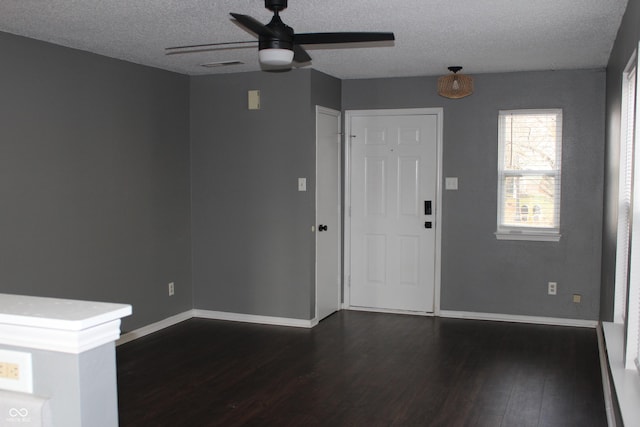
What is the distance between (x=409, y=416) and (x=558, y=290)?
8.74ft

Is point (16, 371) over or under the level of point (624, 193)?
under

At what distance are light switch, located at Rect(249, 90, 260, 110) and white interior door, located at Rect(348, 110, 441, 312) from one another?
1.03 m

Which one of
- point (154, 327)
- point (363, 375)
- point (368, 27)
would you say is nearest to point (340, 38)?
point (368, 27)

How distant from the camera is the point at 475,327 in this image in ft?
18.1

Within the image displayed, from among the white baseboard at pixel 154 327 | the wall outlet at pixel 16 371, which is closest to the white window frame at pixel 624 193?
the wall outlet at pixel 16 371

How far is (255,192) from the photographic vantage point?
18.6ft

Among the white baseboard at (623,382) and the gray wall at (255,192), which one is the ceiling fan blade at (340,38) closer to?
the white baseboard at (623,382)

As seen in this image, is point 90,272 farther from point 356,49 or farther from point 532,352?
point 532,352

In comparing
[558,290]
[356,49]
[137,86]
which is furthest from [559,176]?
[137,86]

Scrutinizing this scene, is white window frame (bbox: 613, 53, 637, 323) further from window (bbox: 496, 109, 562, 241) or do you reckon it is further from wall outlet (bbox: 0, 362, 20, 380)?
wall outlet (bbox: 0, 362, 20, 380)

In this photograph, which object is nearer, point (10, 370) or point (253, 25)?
point (10, 370)

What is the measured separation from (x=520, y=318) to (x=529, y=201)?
1.11 meters

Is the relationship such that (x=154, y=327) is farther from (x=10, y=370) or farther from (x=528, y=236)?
(x=10, y=370)

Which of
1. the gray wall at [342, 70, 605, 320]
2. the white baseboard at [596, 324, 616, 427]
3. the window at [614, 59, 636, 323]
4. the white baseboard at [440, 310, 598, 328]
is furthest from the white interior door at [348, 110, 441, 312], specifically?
the window at [614, 59, 636, 323]
